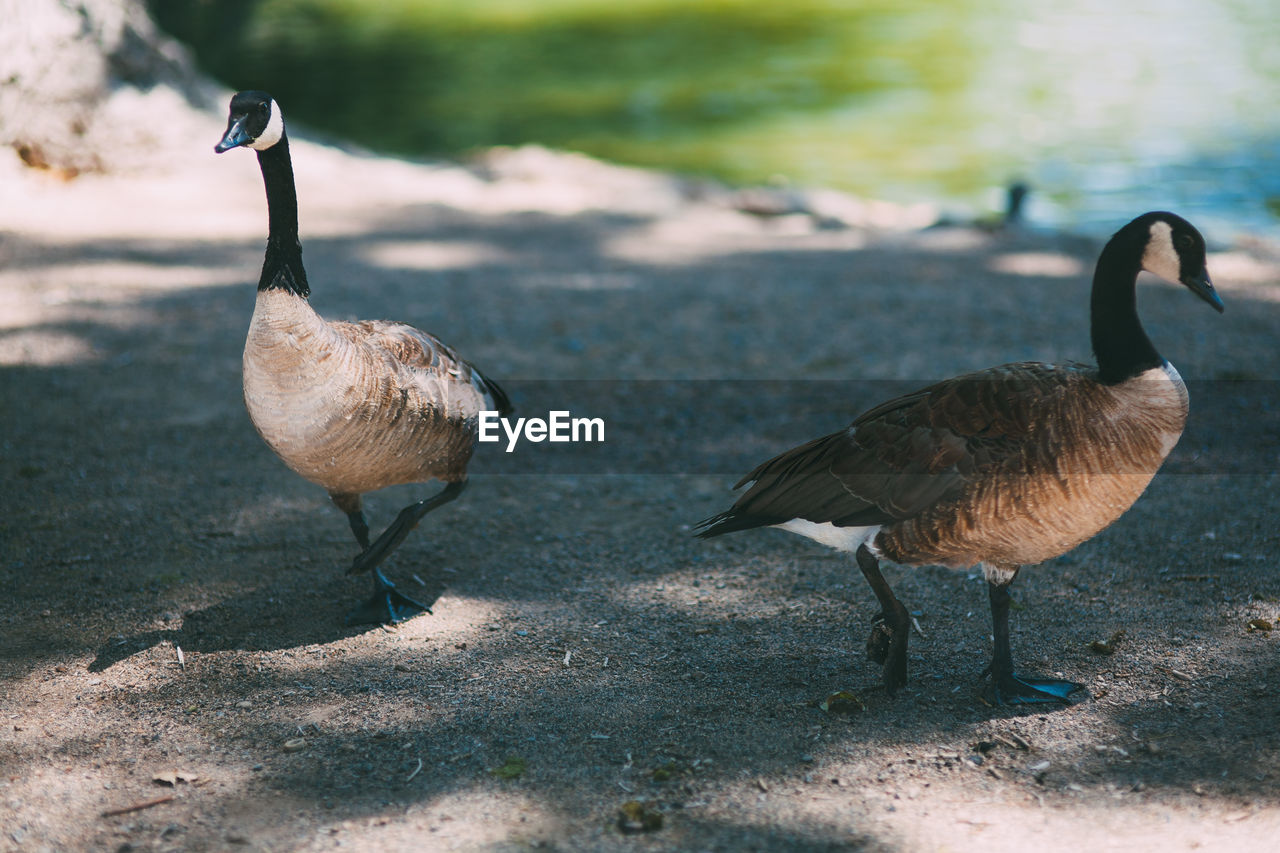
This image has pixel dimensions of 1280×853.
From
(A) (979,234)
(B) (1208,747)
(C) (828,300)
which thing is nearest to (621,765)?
(B) (1208,747)

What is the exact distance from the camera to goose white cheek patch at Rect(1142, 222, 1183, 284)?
3.71 meters

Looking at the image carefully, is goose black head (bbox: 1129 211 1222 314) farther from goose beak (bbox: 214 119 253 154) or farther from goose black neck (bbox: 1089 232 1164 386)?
goose beak (bbox: 214 119 253 154)

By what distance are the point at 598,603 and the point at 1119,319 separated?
2.38m

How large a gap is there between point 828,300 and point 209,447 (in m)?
4.57

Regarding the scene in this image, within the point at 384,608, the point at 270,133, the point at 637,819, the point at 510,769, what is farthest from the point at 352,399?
the point at 637,819

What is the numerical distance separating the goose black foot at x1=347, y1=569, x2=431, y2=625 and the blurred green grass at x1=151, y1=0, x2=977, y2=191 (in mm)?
10773

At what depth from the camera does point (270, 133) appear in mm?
4297

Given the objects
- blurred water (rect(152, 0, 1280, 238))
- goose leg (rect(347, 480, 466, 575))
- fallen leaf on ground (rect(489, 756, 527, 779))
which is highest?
blurred water (rect(152, 0, 1280, 238))

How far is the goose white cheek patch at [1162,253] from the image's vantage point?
371cm

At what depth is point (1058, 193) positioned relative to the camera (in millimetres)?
13500

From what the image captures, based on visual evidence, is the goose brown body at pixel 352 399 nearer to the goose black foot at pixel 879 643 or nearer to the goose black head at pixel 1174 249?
the goose black foot at pixel 879 643

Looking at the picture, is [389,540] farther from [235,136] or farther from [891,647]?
[891,647]

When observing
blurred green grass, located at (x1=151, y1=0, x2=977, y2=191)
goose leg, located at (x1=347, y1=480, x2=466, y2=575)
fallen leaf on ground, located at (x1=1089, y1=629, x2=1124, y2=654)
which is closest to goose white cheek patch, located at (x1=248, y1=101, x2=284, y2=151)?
goose leg, located at (x1=347, y1=480, x2=466, y2=575)

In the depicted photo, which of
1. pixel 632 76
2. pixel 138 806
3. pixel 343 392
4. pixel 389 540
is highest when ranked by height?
pixel 632 76
